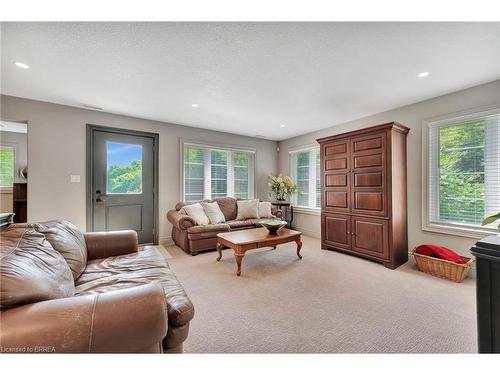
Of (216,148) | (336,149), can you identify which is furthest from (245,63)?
(216,148)

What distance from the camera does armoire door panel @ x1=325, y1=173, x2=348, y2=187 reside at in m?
3.48

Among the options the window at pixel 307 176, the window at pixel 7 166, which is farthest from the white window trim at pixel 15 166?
the window at pixel 307 176

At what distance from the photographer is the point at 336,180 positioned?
3.61 m

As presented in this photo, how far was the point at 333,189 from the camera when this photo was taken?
3.67m

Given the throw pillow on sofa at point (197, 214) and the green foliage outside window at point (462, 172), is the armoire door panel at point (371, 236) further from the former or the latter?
the throw pillow on sofa at point (197, 214)

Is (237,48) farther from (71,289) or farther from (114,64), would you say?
(71,289)

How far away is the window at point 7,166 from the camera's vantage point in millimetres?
4672

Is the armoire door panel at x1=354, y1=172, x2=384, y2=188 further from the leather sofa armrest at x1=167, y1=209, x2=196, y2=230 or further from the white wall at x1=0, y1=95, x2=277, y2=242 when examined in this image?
the white wall at x1=0, y1=95, x2=277, y2=242

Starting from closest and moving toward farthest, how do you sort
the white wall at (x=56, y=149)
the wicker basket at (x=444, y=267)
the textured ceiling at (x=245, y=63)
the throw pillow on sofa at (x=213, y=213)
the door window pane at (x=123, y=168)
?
the textured ceiling at (x=245, y=63)
the wicker basket at (x=444, y=267)
the white wall at (x=56, y=149)
the door window pane at (x=123, y=168)
the throw pillow on sofa at (x=213, y=213)

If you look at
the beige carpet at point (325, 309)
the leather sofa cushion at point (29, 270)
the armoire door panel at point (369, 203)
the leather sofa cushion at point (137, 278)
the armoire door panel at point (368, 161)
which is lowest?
the beige carpet at point (325, 309)

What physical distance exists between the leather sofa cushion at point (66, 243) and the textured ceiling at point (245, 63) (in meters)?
1.55

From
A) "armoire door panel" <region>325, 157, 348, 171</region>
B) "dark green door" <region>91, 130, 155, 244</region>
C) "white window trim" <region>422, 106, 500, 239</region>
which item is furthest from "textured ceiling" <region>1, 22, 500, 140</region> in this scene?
"armoire door panel" <region>325, 157, 348, 171</region>

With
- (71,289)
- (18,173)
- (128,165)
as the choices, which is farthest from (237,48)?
(18,173)

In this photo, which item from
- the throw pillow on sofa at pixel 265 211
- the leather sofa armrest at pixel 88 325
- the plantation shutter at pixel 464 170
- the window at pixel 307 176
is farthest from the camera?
the window at pixel 307 176
